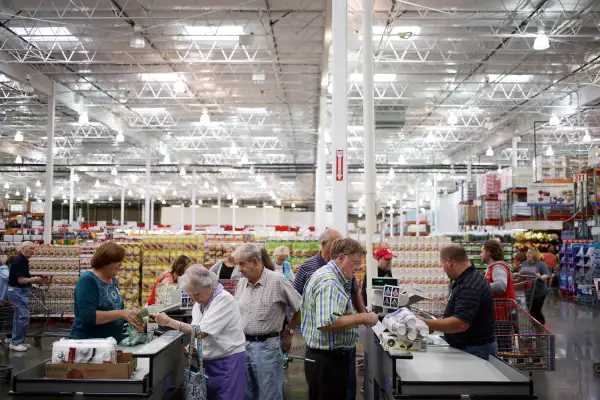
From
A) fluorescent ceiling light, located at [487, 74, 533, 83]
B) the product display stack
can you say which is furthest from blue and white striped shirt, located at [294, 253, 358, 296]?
fluorescent ceiling light, located at [487, 74, 533, 83]

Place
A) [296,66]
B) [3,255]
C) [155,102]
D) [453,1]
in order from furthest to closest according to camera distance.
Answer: [155,102]
[296,66]
[3,255]
[453,1]

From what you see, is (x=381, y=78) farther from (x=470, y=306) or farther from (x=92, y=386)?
(x=92, y=386)

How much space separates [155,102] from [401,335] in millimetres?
20769

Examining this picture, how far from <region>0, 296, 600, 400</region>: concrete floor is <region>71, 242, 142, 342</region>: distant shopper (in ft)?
10.4

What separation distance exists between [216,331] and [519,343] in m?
3.62

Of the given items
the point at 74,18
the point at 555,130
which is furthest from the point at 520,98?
the point at 74,18

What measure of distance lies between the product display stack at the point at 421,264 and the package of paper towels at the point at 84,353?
6659mm

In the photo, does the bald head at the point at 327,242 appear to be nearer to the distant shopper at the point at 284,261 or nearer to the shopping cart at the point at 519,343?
the shopping cart at the point at 519,343

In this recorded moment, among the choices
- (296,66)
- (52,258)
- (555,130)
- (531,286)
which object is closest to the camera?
(531,286)

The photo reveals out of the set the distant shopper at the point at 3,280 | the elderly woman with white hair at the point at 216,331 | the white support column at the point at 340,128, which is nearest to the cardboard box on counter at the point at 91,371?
the elderly woman with white hair at the point at 216,331

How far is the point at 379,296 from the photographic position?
5062mm

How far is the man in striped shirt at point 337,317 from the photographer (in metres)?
3.40

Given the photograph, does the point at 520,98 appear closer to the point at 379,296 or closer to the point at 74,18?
the point at 74,18

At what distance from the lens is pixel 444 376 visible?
11.0 ft
